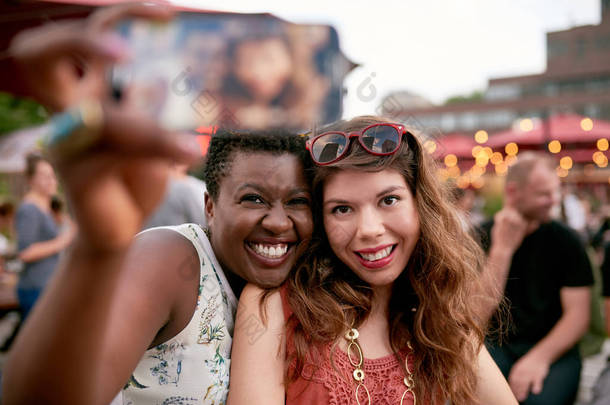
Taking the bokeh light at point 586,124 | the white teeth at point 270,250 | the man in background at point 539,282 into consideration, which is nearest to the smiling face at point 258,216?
the white teeth at point 270,250

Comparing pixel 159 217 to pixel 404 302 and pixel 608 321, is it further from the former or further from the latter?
pixel 608 321

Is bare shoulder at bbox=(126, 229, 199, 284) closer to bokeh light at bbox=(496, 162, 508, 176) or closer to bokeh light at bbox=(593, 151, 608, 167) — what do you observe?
bokeh light at bbox=(593, 151, 608, 167)

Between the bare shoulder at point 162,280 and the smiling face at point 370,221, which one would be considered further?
the smiling face at point 370,221

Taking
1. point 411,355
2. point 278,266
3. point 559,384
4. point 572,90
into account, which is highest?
point 572,90

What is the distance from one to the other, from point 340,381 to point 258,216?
674mm

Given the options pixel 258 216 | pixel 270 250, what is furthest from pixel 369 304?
pixel 258 216

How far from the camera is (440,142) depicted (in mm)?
1980

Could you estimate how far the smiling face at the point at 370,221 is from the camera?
1617 mm

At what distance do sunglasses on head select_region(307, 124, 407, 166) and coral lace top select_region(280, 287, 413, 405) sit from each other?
0.55 meters

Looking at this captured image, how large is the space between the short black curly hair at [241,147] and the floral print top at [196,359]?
254 mm

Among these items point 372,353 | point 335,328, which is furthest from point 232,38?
Answer: point 372,353

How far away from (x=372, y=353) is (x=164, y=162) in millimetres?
1376

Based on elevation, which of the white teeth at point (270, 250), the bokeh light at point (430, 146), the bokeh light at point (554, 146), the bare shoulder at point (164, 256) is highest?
the bokeh light at point (554, 146)

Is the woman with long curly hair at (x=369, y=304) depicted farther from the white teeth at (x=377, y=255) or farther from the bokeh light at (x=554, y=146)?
the bokeh light at (x=554, y=146)
